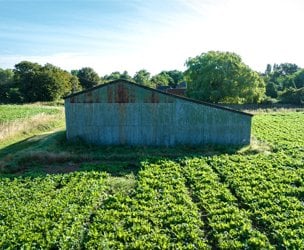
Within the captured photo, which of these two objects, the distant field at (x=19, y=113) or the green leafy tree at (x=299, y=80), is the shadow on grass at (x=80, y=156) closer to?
the distant field at (x=19, y=113)

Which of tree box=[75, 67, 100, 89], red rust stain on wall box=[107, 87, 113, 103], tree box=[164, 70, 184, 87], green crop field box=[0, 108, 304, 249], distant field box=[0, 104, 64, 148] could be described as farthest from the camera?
tree box=[164, 70, 184, 87]

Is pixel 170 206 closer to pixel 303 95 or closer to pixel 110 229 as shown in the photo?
pixel 110 229

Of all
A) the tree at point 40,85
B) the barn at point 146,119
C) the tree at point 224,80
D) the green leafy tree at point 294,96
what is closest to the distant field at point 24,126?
the barn at point 146,119

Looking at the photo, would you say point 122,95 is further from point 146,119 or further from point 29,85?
point 29,85

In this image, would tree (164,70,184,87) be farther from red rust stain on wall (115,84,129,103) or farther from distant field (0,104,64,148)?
red rust stain on wall (115,84,129,103)

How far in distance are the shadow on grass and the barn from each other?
2.27 feet

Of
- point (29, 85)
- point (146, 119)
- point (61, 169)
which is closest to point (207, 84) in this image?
point (146, 119)

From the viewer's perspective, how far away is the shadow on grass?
14028 mm

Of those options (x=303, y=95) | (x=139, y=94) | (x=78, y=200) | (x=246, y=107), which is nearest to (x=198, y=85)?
Answer: (x=246, y=107)

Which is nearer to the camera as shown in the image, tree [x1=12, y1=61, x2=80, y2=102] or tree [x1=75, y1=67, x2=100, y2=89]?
tree [x1=12, y1=61, x2=80, y2=102]

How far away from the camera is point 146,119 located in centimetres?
1798

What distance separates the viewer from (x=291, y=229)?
8.13m

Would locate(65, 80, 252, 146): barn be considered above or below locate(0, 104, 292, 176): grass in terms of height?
above

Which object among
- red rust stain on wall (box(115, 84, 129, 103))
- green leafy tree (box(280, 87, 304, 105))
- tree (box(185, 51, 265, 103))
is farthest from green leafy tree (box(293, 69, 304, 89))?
red rust stain on wall (box(115, 84, 129, 103))
